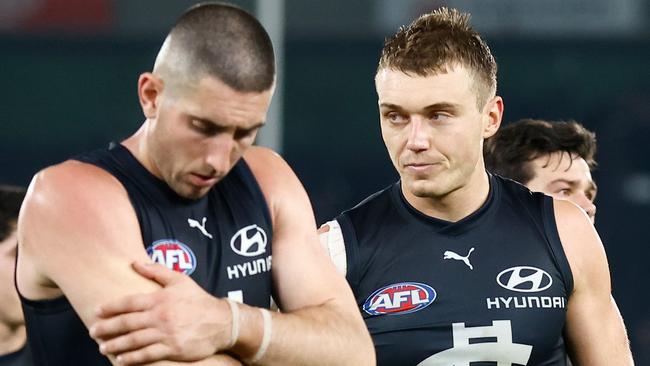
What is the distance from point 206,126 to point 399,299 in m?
1.15

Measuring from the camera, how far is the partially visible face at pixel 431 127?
378 cm

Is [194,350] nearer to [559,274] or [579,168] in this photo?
[559,274]

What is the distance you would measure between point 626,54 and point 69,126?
4990 mm

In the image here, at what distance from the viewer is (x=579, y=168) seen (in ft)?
15.4

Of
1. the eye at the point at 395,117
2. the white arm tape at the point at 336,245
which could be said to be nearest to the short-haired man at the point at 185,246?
the white arm tape at the point at 336,245

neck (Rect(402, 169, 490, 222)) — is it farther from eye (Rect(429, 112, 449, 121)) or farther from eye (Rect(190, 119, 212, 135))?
eye (Rect(190, 119, 212, 135))

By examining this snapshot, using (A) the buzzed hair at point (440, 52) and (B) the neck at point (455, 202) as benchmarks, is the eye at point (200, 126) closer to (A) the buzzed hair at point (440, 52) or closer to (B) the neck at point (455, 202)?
(A) the buzzed hair at point (440, 52)

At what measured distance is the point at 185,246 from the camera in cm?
311

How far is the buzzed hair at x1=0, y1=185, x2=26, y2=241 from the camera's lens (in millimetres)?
5062

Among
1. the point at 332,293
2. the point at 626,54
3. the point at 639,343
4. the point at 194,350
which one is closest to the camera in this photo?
the point at 194,350

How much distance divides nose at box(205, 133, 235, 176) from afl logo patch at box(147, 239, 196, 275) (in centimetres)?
24

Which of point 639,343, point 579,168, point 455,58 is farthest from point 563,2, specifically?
point 455,58

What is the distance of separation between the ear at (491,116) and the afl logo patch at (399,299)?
539mm

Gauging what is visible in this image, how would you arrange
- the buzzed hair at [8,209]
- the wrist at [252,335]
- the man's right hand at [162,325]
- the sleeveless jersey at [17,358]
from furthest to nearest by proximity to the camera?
the buzzed hair at [8,209] → the sleeveless jersey at [17,358] → the wrist at [252,335] → the man's right hand at [162,325]
